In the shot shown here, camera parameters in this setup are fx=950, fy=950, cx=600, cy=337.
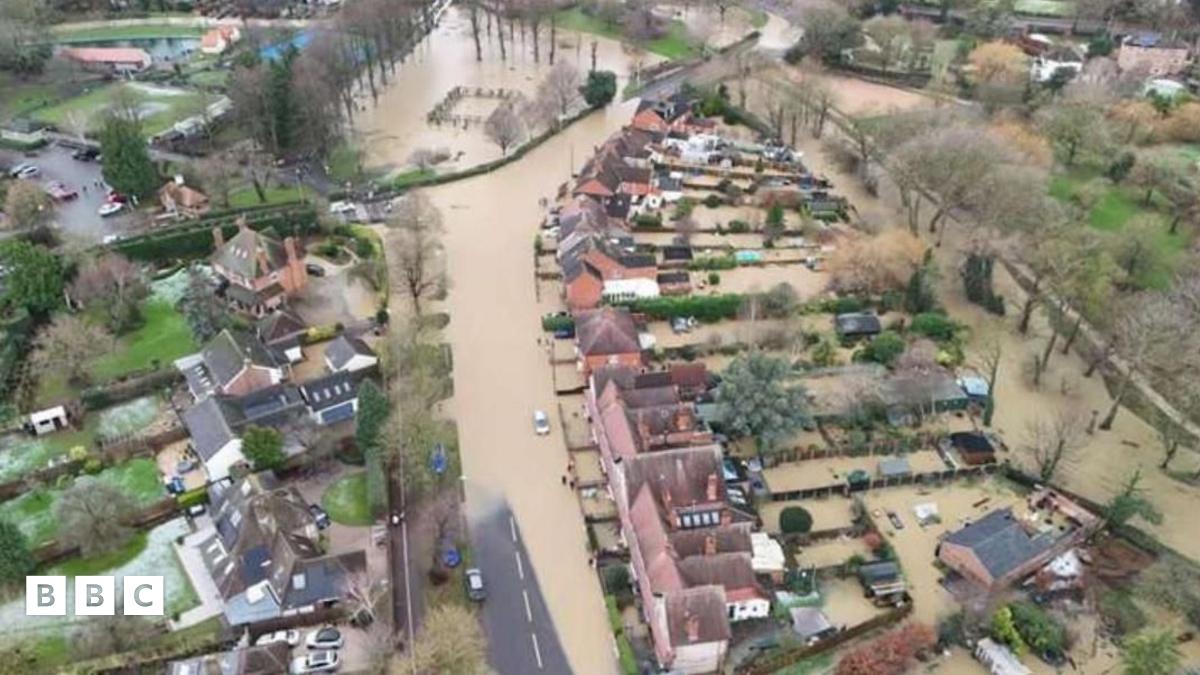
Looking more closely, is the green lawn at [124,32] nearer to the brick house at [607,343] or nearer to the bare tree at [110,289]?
the bare tree at [110,289]

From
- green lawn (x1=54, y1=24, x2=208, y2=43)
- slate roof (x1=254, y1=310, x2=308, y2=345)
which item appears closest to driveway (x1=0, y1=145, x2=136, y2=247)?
slate roof (x1=254, y1=310, x2=308, y2=345)

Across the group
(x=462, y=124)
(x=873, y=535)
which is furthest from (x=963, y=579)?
(x=462, y=124)

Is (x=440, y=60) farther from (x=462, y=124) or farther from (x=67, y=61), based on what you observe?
(x=67, y=61)

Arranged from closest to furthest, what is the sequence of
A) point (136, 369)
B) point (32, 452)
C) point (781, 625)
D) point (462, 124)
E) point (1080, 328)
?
point (781, 625), point (32, 452), point (136, 369), point (1080, 328), point (462, 124)

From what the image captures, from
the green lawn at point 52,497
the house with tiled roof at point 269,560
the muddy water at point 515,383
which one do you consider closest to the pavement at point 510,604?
the muddy water at point 515,383

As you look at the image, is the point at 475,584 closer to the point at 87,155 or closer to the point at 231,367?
the point at 231,367

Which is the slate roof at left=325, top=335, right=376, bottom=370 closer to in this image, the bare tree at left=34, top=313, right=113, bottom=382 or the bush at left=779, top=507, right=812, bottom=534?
the bare tree at left=34, top=313, right=113, bottom=382
